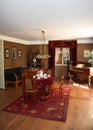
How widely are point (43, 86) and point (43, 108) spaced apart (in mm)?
766

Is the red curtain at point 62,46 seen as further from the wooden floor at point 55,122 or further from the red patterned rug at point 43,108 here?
the wooden floor at point 55,122

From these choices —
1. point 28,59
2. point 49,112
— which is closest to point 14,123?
point 49,112

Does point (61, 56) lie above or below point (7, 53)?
below

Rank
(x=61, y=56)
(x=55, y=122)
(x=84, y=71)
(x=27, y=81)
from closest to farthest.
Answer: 1. (x=55, y=122)
2. (x=27, y=81)
3. (x=84, y=71)
4. (x=61, y=56)

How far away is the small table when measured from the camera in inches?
168

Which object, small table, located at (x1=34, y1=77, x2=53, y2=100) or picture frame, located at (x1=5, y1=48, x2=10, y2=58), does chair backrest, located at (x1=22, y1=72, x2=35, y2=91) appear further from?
picture frame, located at (x1=5, y1=48, x2=10, y2=58)

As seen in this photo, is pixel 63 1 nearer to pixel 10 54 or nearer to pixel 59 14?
pixel 59 14

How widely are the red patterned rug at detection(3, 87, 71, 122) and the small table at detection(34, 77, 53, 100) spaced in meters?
0.24

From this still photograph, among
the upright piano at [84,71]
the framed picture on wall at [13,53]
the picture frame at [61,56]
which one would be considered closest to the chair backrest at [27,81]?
the upright piano at [84,71]

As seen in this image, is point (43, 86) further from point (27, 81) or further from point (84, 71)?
point (84, 71)

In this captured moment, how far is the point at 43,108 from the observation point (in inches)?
153

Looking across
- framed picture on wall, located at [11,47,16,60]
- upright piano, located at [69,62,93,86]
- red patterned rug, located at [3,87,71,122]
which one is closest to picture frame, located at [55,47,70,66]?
upright piano, located at [69,62,93,86]

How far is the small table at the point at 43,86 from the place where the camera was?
14.0 feet

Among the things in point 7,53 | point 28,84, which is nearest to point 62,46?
point 7,53
